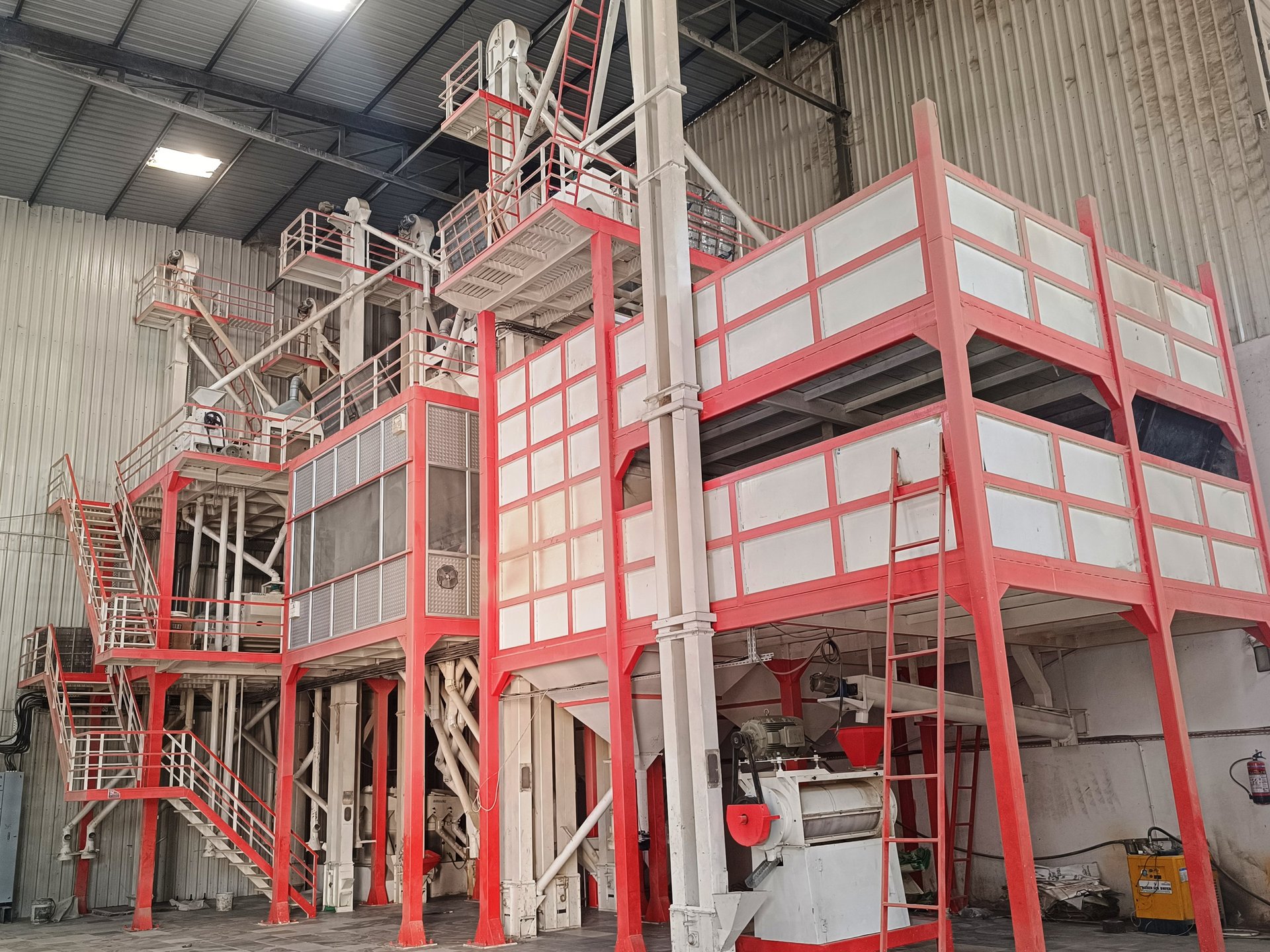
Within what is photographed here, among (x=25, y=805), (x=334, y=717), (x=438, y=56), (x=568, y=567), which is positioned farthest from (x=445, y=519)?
(x=25, y=805)

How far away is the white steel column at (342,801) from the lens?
22531 millimetres

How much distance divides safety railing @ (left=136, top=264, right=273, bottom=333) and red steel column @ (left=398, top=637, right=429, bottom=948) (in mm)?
15994

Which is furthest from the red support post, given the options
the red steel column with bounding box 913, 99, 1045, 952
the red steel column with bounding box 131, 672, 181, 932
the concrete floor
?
the red steel column with bounding box 131, 672, 181, 932

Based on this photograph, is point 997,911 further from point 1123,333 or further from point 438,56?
point 438,56

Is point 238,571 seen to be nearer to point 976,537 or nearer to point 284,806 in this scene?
point 284,806

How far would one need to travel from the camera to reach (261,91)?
25.0m

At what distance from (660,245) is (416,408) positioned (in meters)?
6.00

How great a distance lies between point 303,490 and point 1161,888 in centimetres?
1686

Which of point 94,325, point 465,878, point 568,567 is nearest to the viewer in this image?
point 568,567

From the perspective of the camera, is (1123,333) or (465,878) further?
(465,878)

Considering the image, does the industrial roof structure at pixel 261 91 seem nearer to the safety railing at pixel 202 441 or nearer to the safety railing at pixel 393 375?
the safety railing at pixel 393 375

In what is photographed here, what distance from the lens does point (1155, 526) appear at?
13172mm

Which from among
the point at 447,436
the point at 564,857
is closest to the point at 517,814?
the point at 564,857

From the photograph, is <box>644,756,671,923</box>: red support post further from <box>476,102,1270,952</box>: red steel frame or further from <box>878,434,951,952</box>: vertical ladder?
<box>878,434,951,952</box>: vertical ladder
